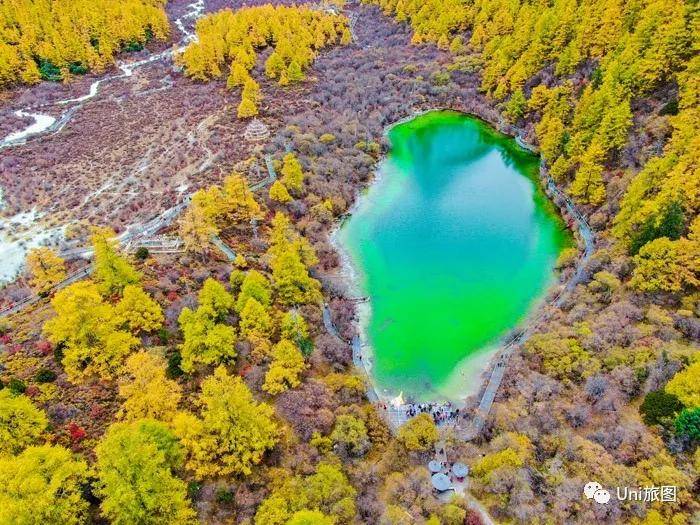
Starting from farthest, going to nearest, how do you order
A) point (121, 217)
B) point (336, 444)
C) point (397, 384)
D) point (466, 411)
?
1. point (121, 217)
2. point (397, 384)
3. point (466, 411)
4. point (336, 444)

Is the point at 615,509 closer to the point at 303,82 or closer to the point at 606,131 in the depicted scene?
the point at 606,131

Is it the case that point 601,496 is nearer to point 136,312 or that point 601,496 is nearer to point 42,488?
point 42,488

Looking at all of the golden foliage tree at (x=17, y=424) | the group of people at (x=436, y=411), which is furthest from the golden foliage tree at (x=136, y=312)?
the group of people at (x=436, y=411)

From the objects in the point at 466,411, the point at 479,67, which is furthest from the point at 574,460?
the point at 479,67

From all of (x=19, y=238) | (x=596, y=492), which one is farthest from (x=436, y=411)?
(x=19, y=238)

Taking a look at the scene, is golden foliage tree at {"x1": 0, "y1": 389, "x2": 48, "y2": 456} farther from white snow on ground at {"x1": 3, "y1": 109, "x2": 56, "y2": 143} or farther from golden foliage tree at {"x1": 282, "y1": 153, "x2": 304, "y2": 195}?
white snow on ground at {"x1": 3, "y1": 109, "x2": 56, "y2": 143}

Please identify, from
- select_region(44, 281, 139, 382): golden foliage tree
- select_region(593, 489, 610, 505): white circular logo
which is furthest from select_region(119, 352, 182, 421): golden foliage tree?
select_region(593, 489, 610, 505): white circular logo
